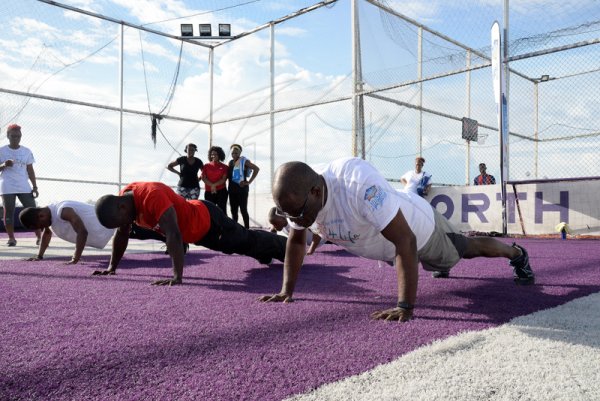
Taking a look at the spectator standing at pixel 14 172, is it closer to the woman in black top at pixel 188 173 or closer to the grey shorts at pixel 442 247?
the woman in black top at pixel 188 173

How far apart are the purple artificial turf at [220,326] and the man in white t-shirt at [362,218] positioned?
215 mm

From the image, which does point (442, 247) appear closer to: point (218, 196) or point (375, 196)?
point (375, 196)

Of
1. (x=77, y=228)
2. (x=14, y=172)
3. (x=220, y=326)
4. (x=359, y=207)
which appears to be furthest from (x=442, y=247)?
(x=14, y=172)

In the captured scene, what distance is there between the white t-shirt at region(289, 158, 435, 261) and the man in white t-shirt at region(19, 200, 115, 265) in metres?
2.81

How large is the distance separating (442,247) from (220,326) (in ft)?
4.23

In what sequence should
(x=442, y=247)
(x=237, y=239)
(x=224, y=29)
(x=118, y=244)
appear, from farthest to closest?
1. (x=224, y=29)
2. (x=237, y=239)
3. (x=118, y=244)
4. (x=442, y=247)

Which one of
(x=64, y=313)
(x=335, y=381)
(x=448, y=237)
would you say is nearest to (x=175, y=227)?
(x=64, y=313)

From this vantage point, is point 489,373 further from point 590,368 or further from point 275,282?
point 275,282

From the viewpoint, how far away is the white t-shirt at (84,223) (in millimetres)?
Answer: 4395

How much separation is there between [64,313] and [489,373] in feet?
6.21

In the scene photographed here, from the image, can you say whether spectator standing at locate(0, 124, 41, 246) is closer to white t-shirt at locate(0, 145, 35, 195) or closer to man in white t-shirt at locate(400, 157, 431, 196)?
white t-shirt at locate(0, 145, 35, 195)

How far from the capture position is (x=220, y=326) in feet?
6.36

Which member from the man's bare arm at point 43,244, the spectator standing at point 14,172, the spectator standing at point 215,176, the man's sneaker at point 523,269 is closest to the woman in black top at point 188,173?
the spectator standing at point 215,176

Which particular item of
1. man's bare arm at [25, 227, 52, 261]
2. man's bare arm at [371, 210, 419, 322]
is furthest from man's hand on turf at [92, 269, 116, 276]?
man's bare arm at [371, 210, 419, 322]
